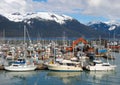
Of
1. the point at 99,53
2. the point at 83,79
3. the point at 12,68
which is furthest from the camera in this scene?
the point at 99,53

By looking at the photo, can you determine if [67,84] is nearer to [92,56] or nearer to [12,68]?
[12,68]

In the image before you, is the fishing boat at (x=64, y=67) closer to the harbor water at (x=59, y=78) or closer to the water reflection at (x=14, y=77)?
the harbor water at (x=59, y=78)

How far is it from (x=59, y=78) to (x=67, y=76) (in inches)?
85.8

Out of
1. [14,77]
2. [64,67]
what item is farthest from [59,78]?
[14,77]

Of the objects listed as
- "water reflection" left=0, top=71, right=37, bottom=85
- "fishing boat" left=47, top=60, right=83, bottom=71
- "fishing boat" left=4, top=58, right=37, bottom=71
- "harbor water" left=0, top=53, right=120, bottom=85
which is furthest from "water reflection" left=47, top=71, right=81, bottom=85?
"fishing boat" left=4, top=58, right=37, bottom=71

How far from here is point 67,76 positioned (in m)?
59.6

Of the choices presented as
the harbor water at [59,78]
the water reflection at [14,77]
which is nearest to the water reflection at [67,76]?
the harbor water at [59,78]

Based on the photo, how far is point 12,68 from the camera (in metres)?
61.6

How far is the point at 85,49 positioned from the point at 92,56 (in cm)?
1295

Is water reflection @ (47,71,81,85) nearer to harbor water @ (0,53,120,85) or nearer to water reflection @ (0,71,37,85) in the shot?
harbor water @ (0,53,120,85)

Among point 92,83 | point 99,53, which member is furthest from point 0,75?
point 99,53

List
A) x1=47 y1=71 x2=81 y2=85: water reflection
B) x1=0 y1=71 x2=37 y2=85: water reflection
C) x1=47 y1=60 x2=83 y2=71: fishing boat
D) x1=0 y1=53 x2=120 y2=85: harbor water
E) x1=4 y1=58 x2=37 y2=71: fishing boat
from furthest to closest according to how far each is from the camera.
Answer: x1=47 y1=60 x2=83 y2=71: fishing boat → x1=4 y1=58 x2=37 y2=71: fishing boat → x1=47 y1=71 x2=81 y2=85: water reflection → x1=0 y1=53 x2=120 y2=85: harbor water → x1=0 y1=71 x2=37 y2=85: water reflection

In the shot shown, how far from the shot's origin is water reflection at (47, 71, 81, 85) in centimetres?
5577

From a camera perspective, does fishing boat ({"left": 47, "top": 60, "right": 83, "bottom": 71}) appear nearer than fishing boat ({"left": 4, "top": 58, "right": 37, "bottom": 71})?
No
